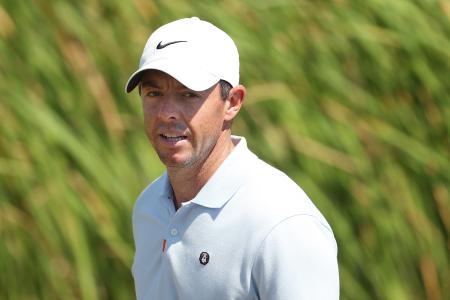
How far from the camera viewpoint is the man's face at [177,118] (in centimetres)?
252

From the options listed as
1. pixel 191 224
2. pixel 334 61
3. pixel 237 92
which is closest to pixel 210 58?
pixel 237 92

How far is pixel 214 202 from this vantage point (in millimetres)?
2549

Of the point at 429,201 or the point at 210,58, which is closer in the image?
the point at 210,58

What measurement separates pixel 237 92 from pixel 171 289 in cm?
46

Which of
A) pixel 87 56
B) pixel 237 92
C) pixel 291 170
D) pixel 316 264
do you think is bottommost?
pixel 291 170

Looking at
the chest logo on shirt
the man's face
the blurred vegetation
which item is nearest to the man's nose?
the man's face

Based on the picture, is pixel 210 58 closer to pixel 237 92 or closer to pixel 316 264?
pixel 237 92

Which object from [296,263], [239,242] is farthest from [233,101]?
[296,263]

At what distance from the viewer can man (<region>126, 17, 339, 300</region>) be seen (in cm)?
238

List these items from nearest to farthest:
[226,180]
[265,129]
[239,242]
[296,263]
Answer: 1. [296,263]
2. [239,242]
3. [226,180]
4. [265,129]

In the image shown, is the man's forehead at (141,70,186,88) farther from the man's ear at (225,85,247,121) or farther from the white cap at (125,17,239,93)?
the man's ear at (225,85,247,121)

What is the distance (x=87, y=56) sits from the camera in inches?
171

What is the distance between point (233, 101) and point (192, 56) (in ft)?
0.52

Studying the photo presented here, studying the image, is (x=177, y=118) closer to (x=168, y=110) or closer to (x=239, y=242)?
(x=168, y=110)
